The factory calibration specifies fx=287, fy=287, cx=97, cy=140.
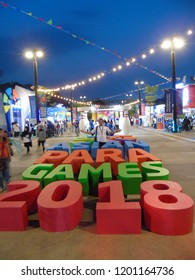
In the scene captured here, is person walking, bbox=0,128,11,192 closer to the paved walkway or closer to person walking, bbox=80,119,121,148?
the paved walkway

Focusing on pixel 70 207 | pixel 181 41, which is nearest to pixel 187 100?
pixel 181 41

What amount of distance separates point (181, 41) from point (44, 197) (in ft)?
70.2

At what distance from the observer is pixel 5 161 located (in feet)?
25.7

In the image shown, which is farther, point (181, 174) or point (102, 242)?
point (181, 174)

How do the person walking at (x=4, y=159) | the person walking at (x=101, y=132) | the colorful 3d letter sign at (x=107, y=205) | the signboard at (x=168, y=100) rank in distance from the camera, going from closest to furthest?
the colorful 3d letter sign at (x=107, y=205)
the person walking at (x=4, y=159)
the person walking at (x=101, y=132)
the signboard at (x=168, y=100)

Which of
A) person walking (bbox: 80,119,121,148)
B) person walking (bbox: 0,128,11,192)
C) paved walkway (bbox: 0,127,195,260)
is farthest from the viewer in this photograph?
person walking (bbox: 80,119,121,148)

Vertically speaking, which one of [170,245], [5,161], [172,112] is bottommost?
[170,245]

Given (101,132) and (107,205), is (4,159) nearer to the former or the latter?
(107,205)

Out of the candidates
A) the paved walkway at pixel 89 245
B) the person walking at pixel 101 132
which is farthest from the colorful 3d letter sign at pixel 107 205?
the person walking at pixel 101 132

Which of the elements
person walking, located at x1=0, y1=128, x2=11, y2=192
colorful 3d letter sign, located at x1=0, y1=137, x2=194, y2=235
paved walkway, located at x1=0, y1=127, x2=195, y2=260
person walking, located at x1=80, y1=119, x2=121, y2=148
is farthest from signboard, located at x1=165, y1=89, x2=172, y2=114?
paved walkway, located at x1=0, y1=127, x2=195, y2=260

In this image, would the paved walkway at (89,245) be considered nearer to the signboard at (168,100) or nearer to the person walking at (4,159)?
the person walking at (4,159)

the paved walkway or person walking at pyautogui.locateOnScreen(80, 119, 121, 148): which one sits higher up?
person walking at pyautogui.locateOnScreen(80, 119, 121, 148)

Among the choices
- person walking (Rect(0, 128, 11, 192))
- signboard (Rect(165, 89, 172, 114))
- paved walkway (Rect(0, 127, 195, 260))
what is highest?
signboard (Rect(165, 89, 172, 114))

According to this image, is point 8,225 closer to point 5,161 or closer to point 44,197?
point 44,197
